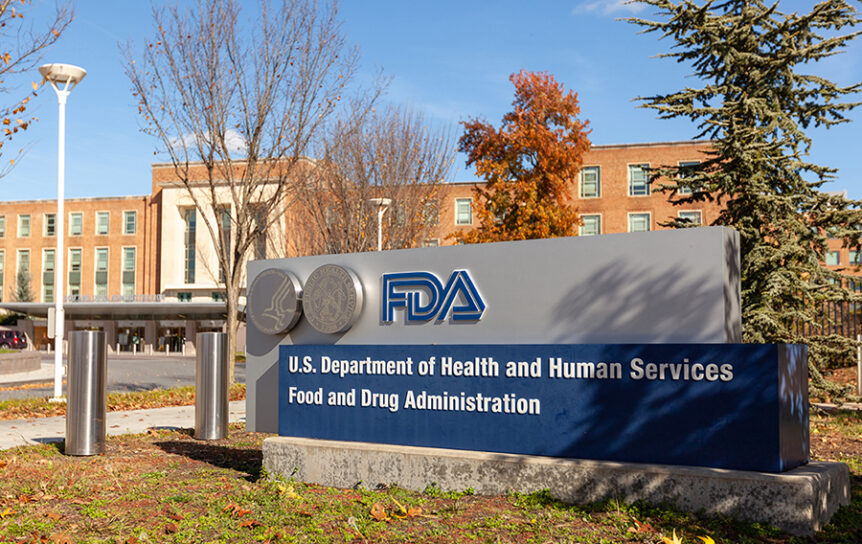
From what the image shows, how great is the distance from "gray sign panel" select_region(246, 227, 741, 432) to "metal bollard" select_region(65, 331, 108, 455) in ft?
7.99

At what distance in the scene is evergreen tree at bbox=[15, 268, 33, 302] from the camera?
69.9m

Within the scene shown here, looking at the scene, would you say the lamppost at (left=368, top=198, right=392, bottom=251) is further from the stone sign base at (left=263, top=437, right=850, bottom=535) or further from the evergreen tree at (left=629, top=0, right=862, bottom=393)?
the stone sign base at (left=263, top=437, right=850, bottom=535)

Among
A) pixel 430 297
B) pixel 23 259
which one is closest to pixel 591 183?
pixel 430 297

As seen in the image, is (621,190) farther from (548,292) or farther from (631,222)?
(548,292)

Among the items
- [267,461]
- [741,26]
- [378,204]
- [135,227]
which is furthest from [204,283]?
[267,461]

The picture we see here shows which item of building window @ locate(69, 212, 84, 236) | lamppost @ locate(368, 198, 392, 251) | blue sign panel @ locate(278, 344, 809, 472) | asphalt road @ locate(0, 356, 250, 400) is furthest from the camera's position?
building window @ locate(69, 212, 84, 236)

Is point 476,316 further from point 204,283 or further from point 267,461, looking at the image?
point 204,283

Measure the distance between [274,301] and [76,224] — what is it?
68.1 meters

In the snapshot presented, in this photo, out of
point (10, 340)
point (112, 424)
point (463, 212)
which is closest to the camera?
point (112, 424)

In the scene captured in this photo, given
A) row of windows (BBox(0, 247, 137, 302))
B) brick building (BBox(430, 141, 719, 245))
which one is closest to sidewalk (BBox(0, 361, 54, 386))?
brick building (BBox(430, 141, 719, 245))

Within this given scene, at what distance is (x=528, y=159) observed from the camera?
3073 centimetres

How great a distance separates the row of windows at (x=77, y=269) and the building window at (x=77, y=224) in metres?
1.53

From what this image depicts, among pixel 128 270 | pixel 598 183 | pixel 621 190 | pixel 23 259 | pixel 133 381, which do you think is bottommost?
pixel 133 381

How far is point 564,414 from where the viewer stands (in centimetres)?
680
